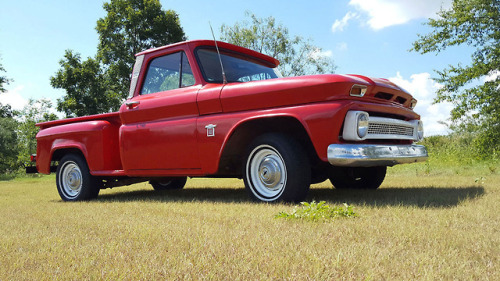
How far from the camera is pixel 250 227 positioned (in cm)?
305

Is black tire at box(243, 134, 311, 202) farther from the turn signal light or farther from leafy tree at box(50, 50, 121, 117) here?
leafy tree at box(50, 50, 121, 117)

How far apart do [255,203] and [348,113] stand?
141cm

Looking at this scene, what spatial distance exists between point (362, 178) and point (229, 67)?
259cm

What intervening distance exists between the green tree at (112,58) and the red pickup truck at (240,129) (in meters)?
20.0

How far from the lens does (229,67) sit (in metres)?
5.08

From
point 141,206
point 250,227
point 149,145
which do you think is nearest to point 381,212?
point 250,227

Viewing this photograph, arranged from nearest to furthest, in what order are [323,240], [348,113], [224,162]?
[323,240]
[348,113]
[224,162]

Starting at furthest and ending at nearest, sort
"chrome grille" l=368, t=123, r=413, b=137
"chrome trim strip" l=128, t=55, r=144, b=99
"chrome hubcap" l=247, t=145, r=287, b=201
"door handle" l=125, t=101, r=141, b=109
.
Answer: "chrome trim strip" l=128, t=55, r=144, b=99
"door handle" l=125, t=101, r=141, b=109
"chrome hubcap" l=247, t=145, r=287, b=201
"chrome grille" l=368, t=123, r=413, b=137

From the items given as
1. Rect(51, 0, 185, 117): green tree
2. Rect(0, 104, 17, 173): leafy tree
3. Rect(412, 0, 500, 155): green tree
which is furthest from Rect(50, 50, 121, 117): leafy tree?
Rect(412, 0, 500, 155): green tree

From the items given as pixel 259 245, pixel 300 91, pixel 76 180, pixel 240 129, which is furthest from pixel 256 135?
pixel 76 180

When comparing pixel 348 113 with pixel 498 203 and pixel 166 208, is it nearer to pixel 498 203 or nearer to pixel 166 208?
pixel 498 203

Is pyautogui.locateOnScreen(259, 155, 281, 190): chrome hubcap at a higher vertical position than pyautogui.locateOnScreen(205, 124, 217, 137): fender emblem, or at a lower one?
lower

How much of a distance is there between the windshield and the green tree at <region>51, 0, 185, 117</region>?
21045mm

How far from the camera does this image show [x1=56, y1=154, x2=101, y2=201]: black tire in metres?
6.02
